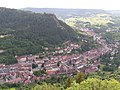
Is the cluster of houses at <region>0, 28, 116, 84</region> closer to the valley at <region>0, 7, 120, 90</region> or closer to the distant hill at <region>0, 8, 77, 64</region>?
the valley at <region>0, 7, 120, 90</region>

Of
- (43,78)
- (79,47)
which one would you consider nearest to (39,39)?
(79,47)

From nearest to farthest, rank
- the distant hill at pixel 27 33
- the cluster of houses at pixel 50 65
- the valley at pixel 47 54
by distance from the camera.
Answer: the valley at pixel 47 54 < the cluster of houses at pixel 50 65 < the distant hill at pixel 27 33

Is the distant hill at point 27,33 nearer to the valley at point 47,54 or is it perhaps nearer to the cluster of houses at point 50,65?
the valley at point 47,54

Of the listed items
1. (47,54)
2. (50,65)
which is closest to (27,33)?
(47,54)

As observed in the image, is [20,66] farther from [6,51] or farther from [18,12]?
[18,12]

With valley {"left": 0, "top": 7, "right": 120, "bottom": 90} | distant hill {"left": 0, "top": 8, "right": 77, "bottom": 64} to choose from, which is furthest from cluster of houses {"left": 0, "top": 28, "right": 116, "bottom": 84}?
distant hill {"left": 0, "top": 8, "right": 77, "bottom": 64}

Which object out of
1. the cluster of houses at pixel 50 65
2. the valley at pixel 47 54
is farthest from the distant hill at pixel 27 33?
the cluster of houses at pixel 50 65
